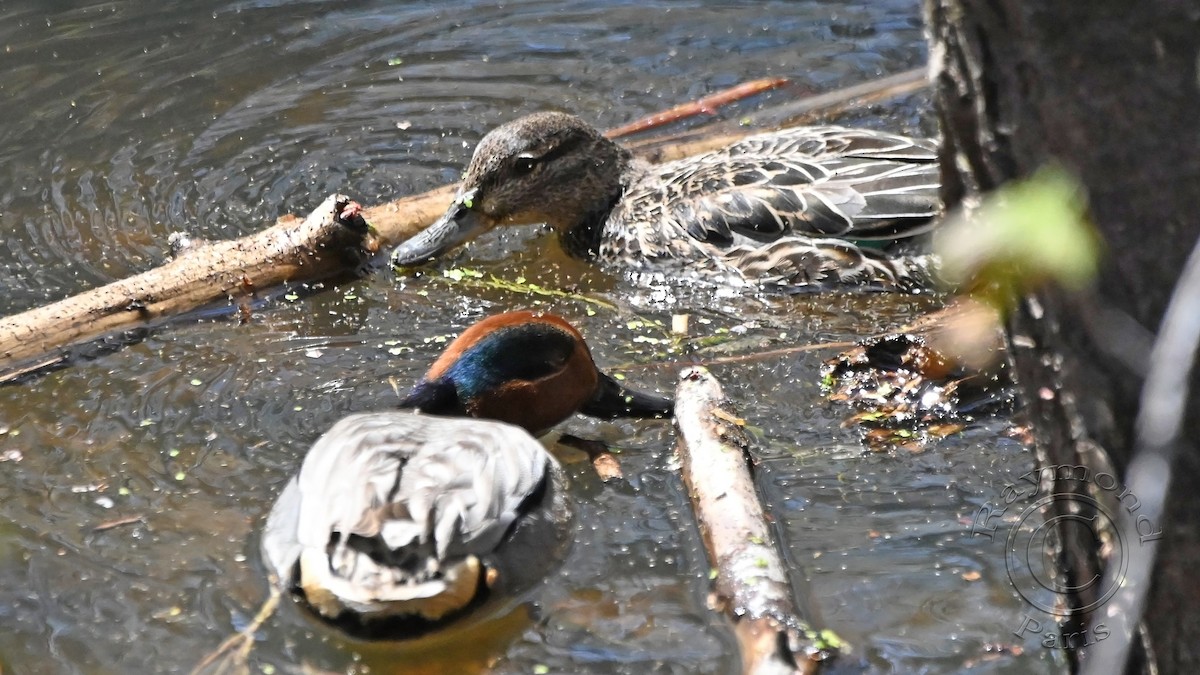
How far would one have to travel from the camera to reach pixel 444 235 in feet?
22.3

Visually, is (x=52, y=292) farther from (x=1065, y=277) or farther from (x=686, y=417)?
(x=1065, y=277)

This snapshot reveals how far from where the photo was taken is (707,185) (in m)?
6.75

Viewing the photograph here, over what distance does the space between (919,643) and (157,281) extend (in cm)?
400

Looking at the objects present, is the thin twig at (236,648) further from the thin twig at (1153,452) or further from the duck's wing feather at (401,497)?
the thin twig at (1153,452)

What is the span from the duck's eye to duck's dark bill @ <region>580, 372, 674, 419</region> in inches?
90.3

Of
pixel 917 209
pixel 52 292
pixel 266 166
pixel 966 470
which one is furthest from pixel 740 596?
pixel 266 166

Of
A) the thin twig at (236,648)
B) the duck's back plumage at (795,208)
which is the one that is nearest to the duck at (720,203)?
the duck's back plumage at (795,208)

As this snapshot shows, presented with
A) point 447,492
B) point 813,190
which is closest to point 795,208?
point 813,190

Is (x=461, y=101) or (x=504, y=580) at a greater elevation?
(x=461, y=101)

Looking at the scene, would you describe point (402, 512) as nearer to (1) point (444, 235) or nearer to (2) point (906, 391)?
(2) point (906, 391)

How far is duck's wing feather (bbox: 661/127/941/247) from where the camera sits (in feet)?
20.6

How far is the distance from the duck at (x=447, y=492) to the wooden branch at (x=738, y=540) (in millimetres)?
539

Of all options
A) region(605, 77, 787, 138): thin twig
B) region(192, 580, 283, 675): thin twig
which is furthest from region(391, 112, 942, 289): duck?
region(192, 580, 283, 675): thin twig

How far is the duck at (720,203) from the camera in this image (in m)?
6.32
